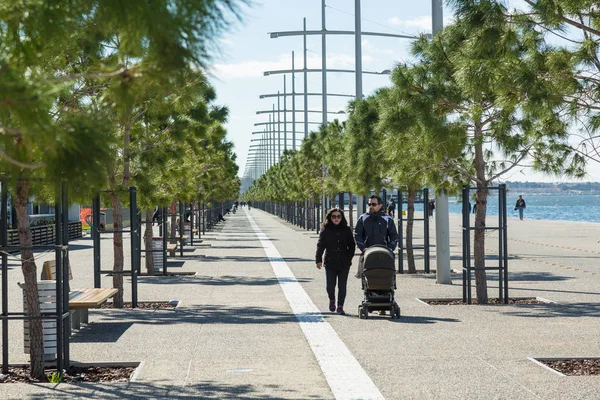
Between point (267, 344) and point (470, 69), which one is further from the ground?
point (470, 69)

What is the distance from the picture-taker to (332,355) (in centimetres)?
1046

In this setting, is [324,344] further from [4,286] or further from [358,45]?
[358,45]

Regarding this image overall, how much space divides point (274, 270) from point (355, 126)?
5.37 metres

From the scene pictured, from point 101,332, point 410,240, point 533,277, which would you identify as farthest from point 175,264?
point 101,332

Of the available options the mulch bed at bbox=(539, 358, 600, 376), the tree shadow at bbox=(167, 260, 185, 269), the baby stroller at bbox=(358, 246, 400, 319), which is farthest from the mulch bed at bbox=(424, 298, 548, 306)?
the tree shadow at bbox=(167, 260, 185, 269)

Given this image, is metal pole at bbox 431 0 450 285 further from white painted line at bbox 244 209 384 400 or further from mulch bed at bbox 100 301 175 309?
mulch bed at bbox 100 301 175 309

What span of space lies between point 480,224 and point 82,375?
8.76 metres

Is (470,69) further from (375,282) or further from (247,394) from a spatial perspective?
(375,282)

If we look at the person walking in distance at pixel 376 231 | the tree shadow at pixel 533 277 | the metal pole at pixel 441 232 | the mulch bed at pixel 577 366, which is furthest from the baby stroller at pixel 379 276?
the tree shadow at pixel 533 277

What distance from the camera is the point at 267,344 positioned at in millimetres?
11328

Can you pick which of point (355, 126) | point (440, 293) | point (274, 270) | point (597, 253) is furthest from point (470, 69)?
point (597, 253)

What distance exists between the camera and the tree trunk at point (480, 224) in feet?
53.2

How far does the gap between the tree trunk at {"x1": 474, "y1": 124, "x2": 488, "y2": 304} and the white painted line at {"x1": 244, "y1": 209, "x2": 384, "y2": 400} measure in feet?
8.99

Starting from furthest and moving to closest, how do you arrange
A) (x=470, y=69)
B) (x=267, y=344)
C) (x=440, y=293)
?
1. (x=440, y=293)
2. (x=267, y=344)
3. (x=470, y=69)
